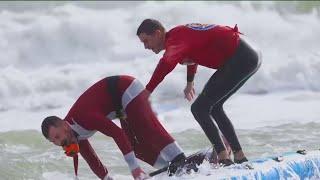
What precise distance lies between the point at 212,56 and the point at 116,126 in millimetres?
938

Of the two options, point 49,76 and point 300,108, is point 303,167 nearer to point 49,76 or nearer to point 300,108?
point 300,108

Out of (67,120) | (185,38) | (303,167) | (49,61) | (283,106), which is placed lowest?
(49,61)

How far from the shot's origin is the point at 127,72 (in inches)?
603

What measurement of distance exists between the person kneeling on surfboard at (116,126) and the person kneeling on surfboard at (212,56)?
0.22m

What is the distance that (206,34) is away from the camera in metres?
5.76

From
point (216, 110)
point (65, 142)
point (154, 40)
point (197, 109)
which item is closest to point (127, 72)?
point (216, 110)

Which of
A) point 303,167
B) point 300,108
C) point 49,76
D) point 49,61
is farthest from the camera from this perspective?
point 49,61

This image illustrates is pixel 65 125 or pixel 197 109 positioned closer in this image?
Answer: pixel 65 125

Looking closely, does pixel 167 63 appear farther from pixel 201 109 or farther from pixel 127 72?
pixel 127 72

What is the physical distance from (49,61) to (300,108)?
23.4ft

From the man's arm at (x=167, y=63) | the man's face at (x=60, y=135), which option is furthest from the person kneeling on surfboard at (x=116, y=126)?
the man's arm at (x=167, y=63)

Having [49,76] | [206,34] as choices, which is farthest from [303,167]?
[49,76]

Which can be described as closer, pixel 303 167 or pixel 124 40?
pixel 303 167

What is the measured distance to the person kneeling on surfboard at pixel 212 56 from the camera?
18.7 ft
